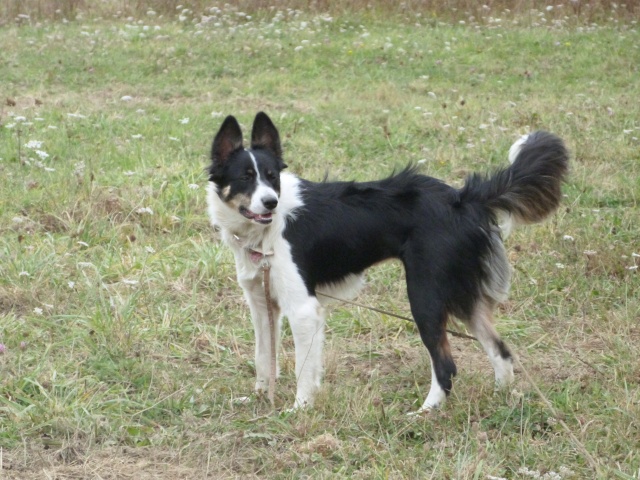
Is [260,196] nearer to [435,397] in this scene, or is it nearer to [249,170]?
[249,170]

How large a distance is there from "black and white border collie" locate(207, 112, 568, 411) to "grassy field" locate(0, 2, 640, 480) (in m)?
0.30

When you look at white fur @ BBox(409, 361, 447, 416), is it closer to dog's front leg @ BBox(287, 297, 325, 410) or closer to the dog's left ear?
dog's front leg @ BBox(287, 297, 325, 410)

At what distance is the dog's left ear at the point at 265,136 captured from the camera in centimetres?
444

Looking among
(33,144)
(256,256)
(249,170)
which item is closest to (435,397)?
(256,256)

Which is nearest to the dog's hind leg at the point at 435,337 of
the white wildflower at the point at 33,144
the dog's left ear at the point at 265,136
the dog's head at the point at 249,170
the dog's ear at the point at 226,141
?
the dog's head at the point at 249,170

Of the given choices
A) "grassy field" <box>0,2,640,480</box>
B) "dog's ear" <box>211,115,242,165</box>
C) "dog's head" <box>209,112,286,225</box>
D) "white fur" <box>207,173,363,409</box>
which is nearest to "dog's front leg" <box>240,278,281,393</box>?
"white fur" <box>207,173,363,409</box>

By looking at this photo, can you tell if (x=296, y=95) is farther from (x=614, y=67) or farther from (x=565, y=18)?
(x=565, y=18)

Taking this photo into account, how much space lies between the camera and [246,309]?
17.3ft

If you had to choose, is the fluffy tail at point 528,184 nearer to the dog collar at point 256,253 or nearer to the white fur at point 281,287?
the white fur at point 281,287

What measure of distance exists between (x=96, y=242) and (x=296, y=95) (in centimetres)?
496

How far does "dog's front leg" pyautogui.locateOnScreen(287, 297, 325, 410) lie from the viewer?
4.23m

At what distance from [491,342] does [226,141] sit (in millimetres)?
1553

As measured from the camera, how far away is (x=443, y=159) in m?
7.75

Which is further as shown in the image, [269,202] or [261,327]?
[261,327]
